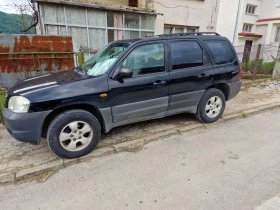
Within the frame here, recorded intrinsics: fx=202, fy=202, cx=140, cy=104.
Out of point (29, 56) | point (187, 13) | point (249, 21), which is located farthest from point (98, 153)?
point (249, 21)

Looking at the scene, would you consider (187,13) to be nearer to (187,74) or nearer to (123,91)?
(187,74)

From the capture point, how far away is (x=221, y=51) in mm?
4270

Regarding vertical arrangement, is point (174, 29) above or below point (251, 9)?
below

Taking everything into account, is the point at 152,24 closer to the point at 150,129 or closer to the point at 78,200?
the point at 150,129

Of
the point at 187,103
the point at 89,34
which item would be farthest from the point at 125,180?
the point at 89,34

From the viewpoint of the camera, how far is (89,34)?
30.1 ft

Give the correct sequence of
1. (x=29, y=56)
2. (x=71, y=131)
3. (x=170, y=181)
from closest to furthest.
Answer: (x=170, y=181)
(x=71, y=131)
(x=29, y=56)

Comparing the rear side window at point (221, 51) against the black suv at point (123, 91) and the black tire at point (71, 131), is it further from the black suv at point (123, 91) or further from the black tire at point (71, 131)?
the black tire at point (71, 131)

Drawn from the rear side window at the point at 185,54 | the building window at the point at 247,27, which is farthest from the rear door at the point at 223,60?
the building window at the point at 247,27

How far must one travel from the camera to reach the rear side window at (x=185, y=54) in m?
3.72

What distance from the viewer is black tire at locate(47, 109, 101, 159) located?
115 inches

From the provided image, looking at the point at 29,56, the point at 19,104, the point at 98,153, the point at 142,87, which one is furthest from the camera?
the point at 29,56

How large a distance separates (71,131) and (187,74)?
7.51ft

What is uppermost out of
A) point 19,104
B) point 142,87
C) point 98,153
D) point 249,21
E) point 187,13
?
point 249,21
